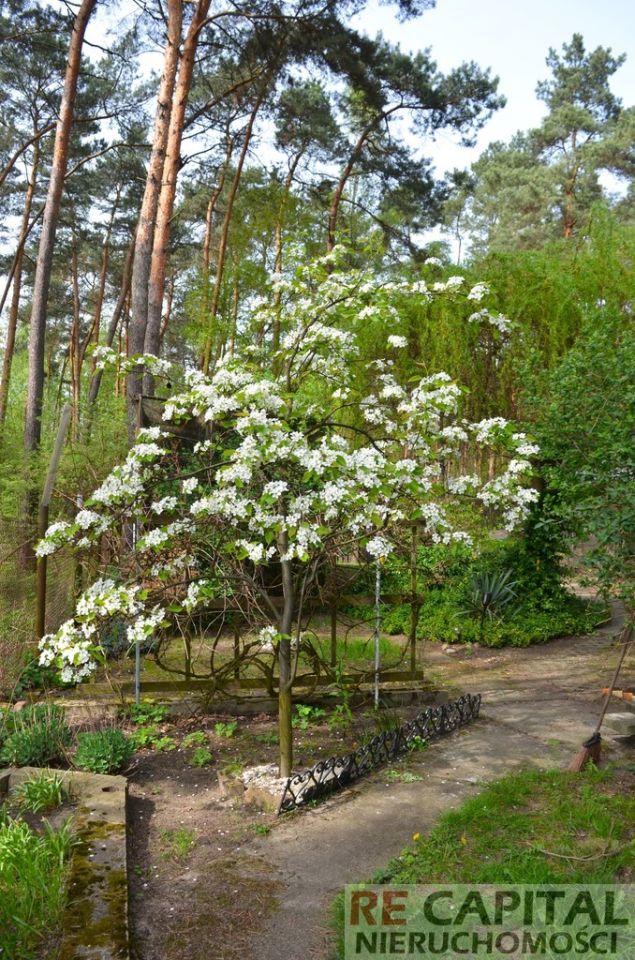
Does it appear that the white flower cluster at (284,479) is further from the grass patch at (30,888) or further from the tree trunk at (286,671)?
the grass patch at (30,888)

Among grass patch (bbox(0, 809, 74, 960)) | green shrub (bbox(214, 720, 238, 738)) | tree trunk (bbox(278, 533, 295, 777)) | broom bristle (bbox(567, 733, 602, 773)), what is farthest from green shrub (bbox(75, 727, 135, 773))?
broom bristle (bbox(567, 733, 602, 773))

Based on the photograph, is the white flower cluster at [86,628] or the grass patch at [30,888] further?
the white flower cluster at [86,628]

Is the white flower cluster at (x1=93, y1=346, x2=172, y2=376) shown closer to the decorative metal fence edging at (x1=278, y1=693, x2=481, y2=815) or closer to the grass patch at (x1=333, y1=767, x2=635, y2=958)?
the decorative metal fence edging at (x1=278, y1=693, x2=481, y2=815)

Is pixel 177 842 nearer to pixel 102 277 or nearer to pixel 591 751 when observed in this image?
pixel 591 751

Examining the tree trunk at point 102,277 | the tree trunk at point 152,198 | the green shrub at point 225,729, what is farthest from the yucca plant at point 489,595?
the tree trunk at point 102,277

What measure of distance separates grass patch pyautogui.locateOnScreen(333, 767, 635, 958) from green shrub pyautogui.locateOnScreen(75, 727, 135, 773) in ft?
6.85

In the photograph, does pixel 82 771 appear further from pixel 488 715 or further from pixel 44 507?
pixel 488 715

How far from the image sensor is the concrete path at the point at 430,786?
11.4 feet

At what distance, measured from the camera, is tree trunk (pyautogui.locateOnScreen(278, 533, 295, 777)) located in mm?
4906

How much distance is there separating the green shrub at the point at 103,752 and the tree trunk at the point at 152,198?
19.3ft

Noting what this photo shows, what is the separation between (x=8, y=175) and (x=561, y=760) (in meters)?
20.4

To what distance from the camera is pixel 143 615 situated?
15.3 feet

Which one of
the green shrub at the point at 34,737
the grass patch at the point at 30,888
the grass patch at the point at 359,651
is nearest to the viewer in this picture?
the grass patch at the point at 30,888

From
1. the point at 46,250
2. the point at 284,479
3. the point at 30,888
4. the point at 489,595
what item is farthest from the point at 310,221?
the point at 30,888
